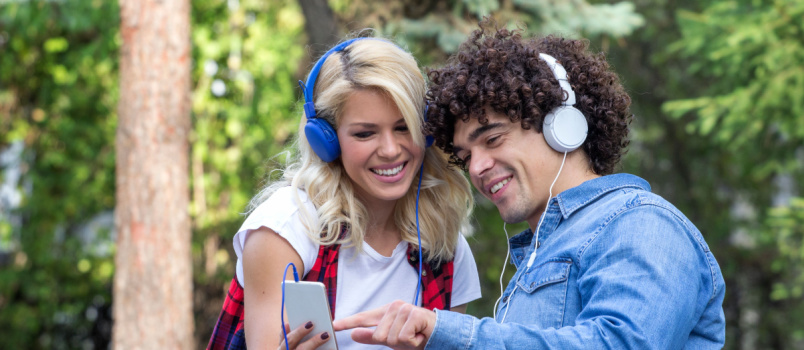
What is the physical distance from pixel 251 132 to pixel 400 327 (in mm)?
6137

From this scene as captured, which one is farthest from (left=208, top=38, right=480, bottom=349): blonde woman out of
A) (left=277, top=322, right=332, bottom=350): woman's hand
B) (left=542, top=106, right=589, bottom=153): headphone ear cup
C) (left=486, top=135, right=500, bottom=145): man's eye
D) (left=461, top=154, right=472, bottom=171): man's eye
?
(left=542, top=106, right=589, bottom=153): headphone ear cup

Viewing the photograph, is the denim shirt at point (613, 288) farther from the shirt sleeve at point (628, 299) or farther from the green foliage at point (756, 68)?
the green foliage at point (756, 68)

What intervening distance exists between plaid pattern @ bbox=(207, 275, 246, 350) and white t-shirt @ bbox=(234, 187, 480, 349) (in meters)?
0.07

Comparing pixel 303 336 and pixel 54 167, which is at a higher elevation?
pixel 54 167

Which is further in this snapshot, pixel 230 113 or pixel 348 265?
pixel 230 113

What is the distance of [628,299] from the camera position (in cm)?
150

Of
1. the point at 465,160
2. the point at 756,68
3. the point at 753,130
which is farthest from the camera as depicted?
the point at 756,68

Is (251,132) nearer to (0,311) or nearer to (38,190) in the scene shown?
(38,190)

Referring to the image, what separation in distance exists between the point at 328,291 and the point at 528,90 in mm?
875

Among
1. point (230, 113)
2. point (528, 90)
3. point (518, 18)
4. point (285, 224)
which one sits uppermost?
point (518, 18)

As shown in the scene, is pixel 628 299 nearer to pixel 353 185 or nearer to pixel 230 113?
pixel 353 185

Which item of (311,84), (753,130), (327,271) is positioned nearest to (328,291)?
(327,271)

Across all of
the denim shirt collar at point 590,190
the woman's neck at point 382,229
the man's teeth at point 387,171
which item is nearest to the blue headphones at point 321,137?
the man's teeth at point 387,171

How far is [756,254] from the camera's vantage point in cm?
837
